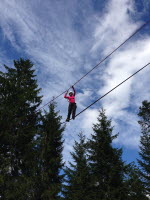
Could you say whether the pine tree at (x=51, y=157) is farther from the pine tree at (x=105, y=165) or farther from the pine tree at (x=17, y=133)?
the pine tree at (x=105, y=165)

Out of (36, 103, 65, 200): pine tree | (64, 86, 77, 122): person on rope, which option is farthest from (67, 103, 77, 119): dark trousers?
(36, 103, 65, 200): pine tree

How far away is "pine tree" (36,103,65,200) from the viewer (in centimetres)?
1435

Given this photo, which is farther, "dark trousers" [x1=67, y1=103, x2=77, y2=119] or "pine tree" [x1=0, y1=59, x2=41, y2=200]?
"pine tree" [x1=0, y1=59, x2=41, y2=200]

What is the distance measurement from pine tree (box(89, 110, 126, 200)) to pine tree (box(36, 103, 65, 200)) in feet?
9.88

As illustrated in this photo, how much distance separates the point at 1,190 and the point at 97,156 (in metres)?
8.17

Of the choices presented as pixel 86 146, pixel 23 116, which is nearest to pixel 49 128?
pixel 23 116

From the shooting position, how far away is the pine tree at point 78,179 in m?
15.7

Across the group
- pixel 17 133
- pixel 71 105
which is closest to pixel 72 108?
pixel 71 105

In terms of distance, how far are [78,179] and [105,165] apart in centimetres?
263

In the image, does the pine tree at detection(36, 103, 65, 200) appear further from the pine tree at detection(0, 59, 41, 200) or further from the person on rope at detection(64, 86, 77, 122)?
the person on rope at detection(64, 86, 77, 122)

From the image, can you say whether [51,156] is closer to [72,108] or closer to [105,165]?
[105,165]

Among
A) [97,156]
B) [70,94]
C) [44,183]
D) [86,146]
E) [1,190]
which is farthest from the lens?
[86,146]

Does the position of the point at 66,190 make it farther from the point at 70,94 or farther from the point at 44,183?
the point at 70,94

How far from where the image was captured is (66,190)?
1744cm
